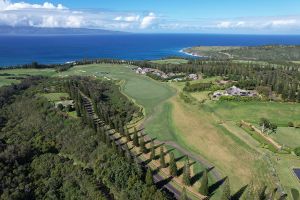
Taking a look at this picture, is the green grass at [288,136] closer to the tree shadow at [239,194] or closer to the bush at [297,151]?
the bush at [297,151]

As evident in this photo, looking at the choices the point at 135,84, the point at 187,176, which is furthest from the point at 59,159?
the point at 135,84

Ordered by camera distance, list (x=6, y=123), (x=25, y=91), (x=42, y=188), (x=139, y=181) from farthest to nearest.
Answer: (x=25, y=91)
(x=6, y=123)
(x=42, y=188)
(x=139, y=181)

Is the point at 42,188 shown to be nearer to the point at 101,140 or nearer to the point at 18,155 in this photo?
the point at 18,155

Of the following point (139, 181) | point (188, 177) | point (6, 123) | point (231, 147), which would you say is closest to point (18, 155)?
point (6, 123)

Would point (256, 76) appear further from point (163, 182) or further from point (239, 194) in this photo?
point (163, 182)

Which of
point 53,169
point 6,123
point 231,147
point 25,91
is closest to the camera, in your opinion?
point 53,169

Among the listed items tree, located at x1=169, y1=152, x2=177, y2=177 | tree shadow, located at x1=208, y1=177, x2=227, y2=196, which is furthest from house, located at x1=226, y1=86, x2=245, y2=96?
tree, located at x1=169, y1=152, x2=177, y2=177

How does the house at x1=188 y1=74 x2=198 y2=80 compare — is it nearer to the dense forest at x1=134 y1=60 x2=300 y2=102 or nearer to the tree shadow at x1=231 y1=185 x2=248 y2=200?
the dense forest at x1=134 y1=60 x2=300 y2=102
